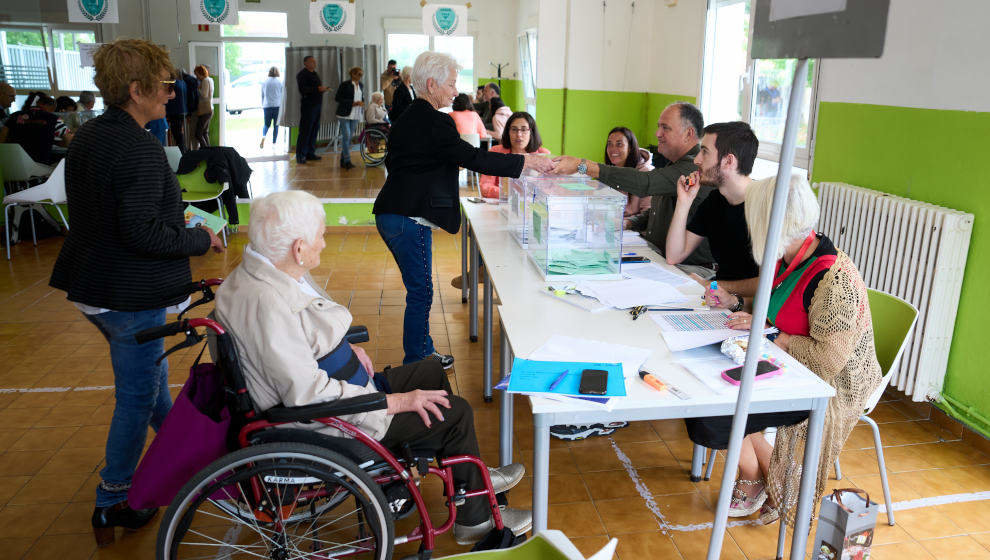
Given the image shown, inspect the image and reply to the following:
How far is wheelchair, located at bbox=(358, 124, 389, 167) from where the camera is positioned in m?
8.33

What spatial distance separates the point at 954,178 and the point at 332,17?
5.94 meters

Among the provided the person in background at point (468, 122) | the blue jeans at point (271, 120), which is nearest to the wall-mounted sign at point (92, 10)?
the blue jeans at point (271, 120)

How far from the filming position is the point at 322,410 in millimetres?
1789

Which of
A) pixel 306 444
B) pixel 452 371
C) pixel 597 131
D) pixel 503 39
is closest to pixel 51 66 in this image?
pixel 503 39

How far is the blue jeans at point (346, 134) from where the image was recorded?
27.0ft

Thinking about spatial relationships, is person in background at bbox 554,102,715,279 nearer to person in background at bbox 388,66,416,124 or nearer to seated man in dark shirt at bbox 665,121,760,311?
seated man in dark shirt at bbox 665,121,760,311

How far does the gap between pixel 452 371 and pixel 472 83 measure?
Answer: 615cm

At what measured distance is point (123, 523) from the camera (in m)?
2.41

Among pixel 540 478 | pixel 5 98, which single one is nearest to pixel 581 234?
pixel 540 478

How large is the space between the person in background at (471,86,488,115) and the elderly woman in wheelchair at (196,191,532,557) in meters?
7.16

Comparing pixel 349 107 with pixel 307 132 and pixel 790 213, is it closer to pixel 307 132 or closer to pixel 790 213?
pixel 307 132

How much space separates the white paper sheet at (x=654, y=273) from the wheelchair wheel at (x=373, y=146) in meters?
5.94

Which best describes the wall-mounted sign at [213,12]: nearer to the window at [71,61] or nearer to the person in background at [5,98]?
the window at [71,61]

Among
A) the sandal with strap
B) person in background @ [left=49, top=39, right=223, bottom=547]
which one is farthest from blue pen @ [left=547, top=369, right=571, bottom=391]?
person in background @ [left=49, top=39, right=223, bottom=547]
